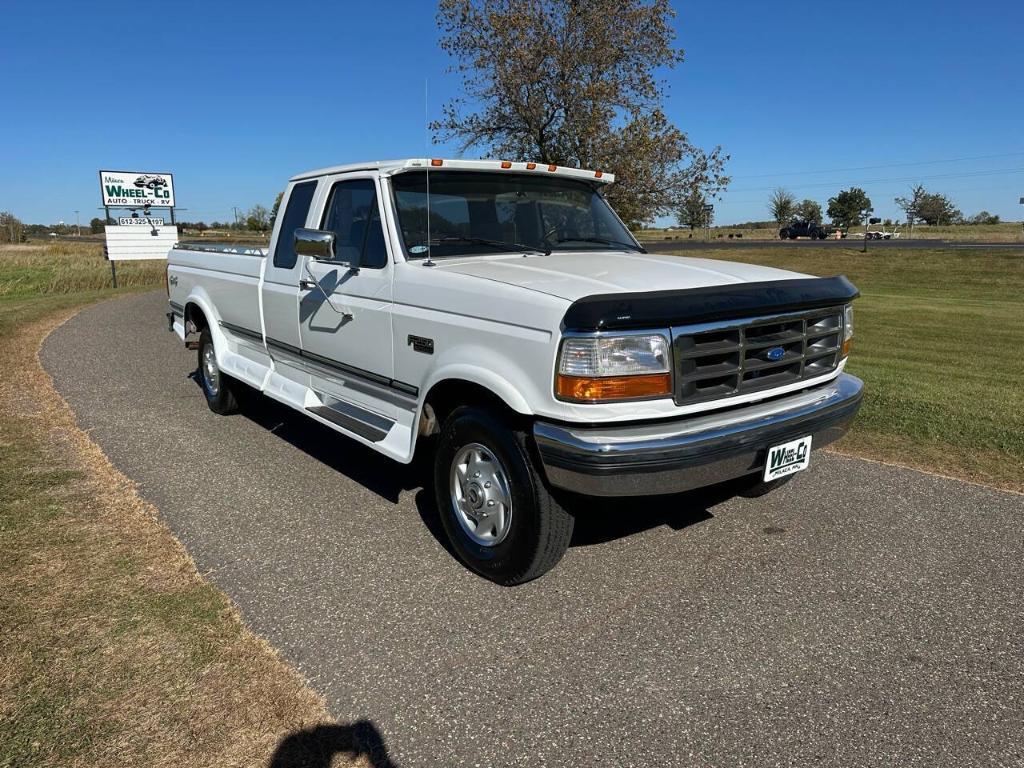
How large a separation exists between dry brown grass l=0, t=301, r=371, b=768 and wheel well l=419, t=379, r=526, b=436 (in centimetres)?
133

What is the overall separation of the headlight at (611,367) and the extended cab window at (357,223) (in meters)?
1.64

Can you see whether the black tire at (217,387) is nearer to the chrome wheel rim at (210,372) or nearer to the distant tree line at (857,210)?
the chrome wheel rim at (210,372)

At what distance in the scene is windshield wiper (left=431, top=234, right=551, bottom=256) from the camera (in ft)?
13.8

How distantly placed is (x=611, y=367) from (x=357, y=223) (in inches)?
91.5

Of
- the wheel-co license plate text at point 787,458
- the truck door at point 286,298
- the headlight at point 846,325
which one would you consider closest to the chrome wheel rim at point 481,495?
the wheel-co license plate text at point 787,458

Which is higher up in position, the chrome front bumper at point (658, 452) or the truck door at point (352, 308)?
the truck door at point (352, 308)

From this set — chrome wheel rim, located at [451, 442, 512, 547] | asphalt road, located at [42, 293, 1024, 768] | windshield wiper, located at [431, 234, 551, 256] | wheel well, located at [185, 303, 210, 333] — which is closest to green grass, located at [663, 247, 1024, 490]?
asphalt road, located at [42, 293, 1024, 768]

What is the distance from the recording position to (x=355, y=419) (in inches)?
173

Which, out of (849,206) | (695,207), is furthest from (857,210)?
(695,207)

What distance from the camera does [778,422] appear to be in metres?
3.43

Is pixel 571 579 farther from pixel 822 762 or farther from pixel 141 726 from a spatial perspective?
pixel 141 726

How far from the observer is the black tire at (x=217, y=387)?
651cm

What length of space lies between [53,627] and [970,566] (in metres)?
4.45

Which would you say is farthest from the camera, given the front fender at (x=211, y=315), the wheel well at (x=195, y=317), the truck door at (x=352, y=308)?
the wheel well at (x=195, y=317)
